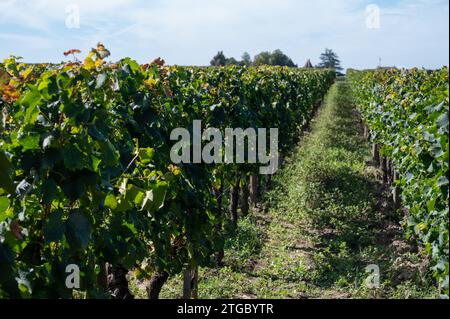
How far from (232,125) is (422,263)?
2.55 m

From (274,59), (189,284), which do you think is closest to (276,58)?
(274,59)

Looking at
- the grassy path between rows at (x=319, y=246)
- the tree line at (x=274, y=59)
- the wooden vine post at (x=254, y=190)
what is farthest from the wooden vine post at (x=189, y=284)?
the tree line at (x=274, y=59)

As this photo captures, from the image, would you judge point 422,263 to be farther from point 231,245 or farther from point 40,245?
point 40,245

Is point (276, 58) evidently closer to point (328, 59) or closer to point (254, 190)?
point (328, 59)

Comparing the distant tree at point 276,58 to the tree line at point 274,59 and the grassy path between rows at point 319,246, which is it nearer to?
the tree line at point 274,59

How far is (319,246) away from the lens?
7109 millimetres

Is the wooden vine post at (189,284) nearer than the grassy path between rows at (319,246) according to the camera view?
Yes

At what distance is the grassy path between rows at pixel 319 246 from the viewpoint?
18.6 feet

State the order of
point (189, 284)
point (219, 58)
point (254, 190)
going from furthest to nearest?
point (219, 58)
point (254, 190)
point (189, 284)

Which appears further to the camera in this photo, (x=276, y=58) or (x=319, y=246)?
(x=276, y=58)

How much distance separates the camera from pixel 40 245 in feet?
8.54

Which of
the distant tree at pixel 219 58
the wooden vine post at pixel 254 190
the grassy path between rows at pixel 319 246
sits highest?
the distant tree at pixel 219 58

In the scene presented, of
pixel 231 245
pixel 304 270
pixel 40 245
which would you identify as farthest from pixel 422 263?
pixel 40 245

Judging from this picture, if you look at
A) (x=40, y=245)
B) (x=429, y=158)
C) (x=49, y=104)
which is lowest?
(x=40, y=245)
